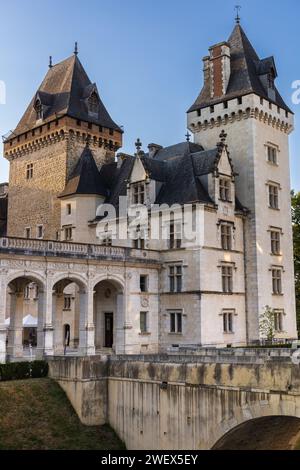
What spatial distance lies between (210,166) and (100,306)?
12115mm

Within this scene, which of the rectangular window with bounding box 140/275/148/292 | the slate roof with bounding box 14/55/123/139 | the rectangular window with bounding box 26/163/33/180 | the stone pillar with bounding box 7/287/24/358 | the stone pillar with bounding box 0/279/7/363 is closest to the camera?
the stone pillar with bounding box 0/279/7/363

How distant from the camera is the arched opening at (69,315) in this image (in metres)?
33.3

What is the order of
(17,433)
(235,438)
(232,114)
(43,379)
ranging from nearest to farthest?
(235,438)
(17,433)
(43,379)
(232,114)

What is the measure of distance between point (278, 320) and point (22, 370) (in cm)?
2101

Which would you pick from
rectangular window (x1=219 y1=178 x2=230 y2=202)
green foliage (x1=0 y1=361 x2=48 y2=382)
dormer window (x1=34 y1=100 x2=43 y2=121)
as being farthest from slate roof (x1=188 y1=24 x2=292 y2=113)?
green foliage (x1=0 y1=361 x2=48 y2=382)

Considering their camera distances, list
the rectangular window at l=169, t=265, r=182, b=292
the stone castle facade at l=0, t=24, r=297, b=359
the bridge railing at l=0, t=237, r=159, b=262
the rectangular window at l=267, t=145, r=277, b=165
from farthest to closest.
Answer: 1. the rectangular window at l=267, t=145, r=277, b=165
2. the rectangular window at l=169, t=265, r=182, b=292
3. the stone castle facade at l=0, t=24, r=297, b=359
4. the bridge railing at l=0, t=237, r=159, b=262

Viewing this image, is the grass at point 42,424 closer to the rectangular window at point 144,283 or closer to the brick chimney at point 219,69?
the rectangular window at point 144,283

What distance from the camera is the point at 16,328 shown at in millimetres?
33062

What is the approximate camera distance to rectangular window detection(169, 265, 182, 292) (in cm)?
3631

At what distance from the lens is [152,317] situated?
120ft

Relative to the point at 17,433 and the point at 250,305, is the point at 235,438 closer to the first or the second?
the point at 17,433

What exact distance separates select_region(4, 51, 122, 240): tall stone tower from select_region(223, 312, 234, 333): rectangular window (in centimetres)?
1514

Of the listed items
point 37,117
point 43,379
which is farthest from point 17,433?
point 37,117

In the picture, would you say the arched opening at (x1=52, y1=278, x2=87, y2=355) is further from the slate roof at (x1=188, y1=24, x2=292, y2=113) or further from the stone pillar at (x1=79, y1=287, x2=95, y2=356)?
the slate roof at (x1=188, y1=24, x2=292, y2=113)
